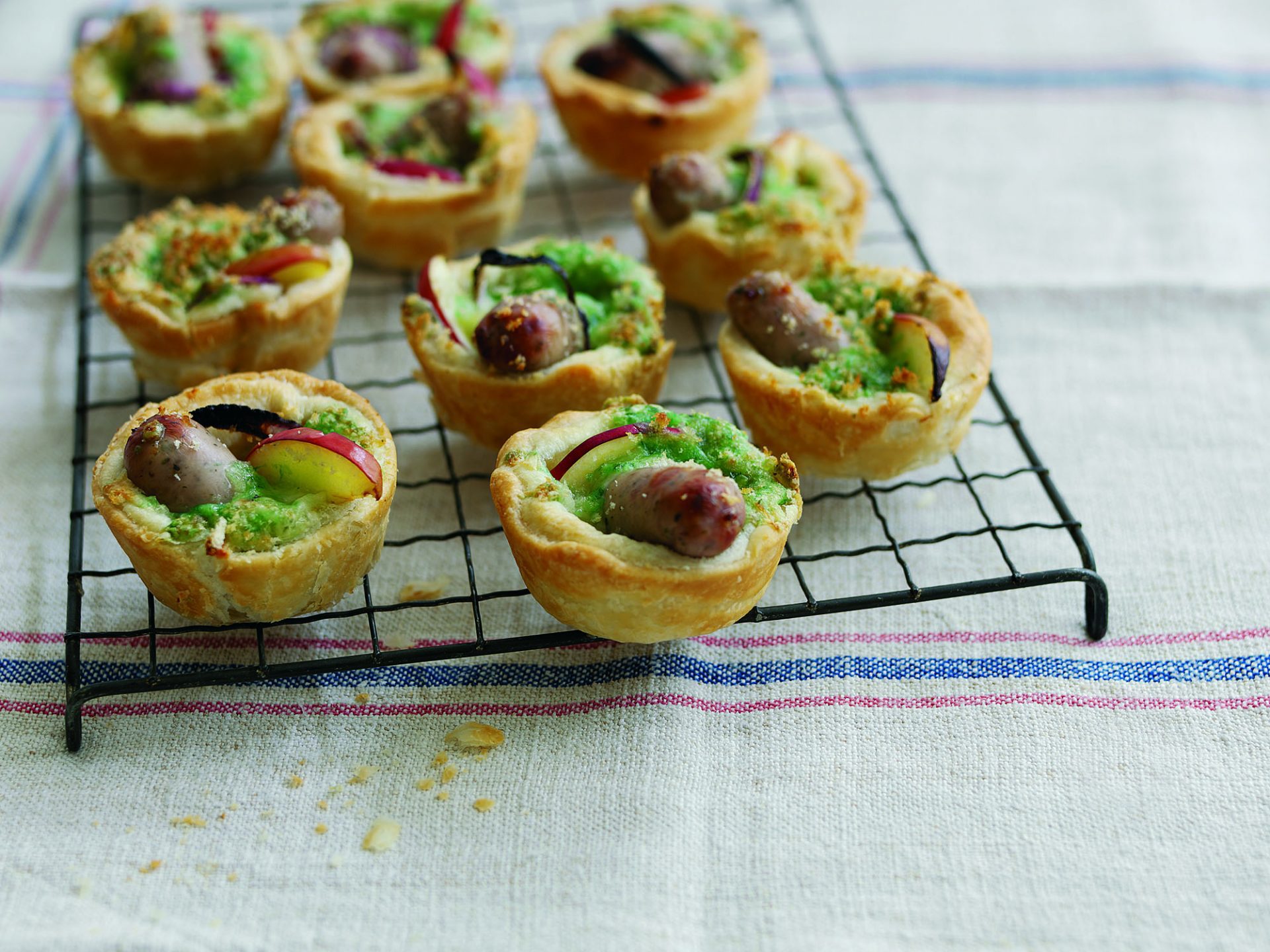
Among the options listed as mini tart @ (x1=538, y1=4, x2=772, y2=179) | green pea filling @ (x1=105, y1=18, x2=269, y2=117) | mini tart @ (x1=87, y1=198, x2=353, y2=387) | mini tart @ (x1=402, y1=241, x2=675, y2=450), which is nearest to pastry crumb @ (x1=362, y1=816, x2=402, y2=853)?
mini tart @ (x1=402, y1=241, x2=675, y2=450)

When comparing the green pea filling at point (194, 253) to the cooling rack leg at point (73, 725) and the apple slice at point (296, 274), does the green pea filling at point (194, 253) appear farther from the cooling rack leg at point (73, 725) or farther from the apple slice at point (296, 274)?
the cooling rack leg at point (73, 725)

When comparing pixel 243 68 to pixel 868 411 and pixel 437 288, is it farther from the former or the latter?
pixel 868 411

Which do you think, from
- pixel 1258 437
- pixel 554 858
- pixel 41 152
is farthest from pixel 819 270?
pixel 41 152

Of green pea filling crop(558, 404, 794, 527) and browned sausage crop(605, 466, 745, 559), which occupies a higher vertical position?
browned sausage crop(605, 466, 745, 559)

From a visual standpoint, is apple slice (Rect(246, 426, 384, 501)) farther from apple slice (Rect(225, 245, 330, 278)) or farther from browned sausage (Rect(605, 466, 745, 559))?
apple slice (Rect(225, 245, 330, 278))

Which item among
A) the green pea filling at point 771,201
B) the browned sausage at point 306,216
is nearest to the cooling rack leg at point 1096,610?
the green pea filling at point 771,201

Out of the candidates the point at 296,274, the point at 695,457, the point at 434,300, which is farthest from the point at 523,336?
the point at 296,274

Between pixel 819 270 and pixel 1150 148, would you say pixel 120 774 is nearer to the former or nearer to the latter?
pixel 819 270
